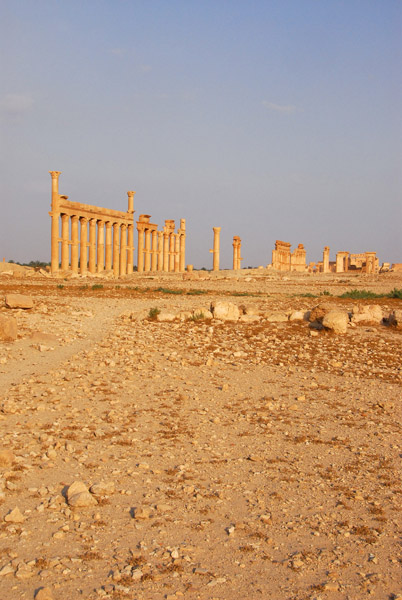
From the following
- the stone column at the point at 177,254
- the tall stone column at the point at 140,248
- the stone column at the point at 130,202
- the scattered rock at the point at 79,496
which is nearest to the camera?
the scattered rock at the point at 79,496

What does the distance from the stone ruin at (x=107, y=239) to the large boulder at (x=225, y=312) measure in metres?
21.9

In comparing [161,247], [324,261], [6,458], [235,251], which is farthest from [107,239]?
[6,458]

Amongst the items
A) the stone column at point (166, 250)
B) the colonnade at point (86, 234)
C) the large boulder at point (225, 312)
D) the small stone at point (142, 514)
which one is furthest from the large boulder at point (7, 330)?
the stone column at point (166, 250)

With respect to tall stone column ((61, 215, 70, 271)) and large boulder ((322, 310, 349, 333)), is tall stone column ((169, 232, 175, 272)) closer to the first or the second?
tall stone column ((61, 215, 70, 271))

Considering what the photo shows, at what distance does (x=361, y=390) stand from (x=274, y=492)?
12.1 ft

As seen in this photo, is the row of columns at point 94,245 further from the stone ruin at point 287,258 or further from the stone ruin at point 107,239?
the stone ruin at point 287,258

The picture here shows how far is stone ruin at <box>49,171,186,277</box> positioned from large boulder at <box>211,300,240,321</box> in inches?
863

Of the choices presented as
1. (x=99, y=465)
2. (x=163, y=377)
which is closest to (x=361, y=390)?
(x=163, y=377)

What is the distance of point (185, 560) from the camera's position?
349cm

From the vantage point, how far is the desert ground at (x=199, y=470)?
11.0 feet

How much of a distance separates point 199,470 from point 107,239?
36787 mm

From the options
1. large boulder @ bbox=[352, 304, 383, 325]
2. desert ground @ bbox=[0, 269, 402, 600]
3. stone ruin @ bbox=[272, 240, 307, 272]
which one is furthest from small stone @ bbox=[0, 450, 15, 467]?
stone ruin @ bbox=[272, 240, 307, 272]

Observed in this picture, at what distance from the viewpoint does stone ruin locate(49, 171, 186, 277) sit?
3512 centimetres

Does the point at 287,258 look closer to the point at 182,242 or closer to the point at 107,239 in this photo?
the point at 182,242
